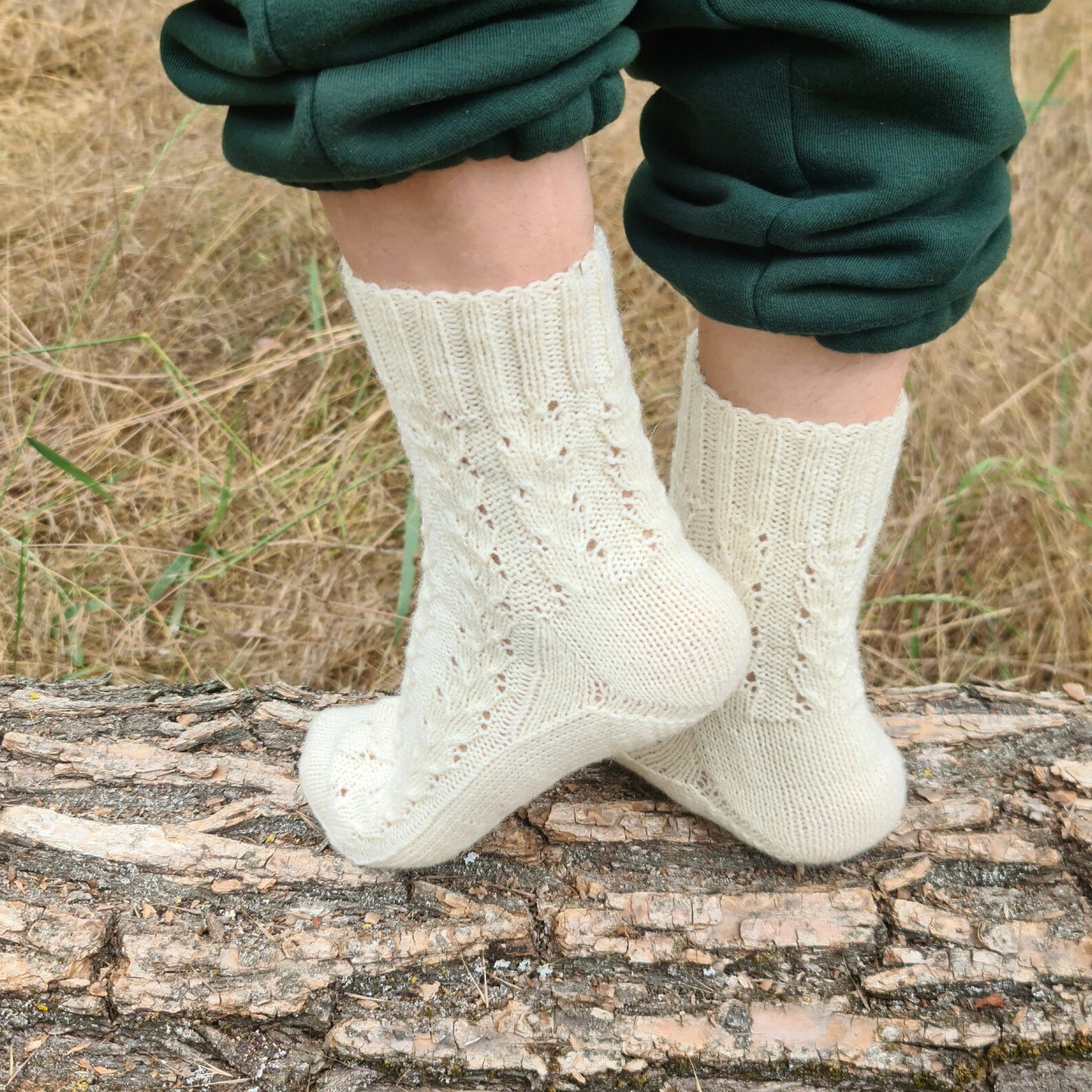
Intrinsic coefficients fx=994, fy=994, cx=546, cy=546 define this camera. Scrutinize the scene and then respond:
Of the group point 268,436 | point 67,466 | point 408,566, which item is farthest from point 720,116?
point 268,436

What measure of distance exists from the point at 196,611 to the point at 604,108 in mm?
985

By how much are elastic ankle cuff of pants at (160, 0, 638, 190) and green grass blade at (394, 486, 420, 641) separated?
777 millimetres

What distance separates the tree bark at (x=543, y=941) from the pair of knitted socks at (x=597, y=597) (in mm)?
53

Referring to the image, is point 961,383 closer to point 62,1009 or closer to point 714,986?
point 714,986

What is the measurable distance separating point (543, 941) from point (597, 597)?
0.30 meters

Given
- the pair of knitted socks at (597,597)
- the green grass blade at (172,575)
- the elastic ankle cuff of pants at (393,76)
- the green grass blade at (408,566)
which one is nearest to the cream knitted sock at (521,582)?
the pair of knitted socks at (597,597)

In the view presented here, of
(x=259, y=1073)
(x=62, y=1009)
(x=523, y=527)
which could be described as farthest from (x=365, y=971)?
(x=523, y=527)

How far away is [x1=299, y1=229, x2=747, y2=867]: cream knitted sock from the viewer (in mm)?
585

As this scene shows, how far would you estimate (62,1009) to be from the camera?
2.45ft

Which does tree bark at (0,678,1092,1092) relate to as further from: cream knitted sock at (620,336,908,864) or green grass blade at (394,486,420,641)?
green grass blade at (394,486,420,641)

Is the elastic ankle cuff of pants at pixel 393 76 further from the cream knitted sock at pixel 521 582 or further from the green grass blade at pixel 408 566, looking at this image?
the green grass blade at pixel 408 566

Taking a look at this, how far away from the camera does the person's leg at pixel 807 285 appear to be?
528 mm

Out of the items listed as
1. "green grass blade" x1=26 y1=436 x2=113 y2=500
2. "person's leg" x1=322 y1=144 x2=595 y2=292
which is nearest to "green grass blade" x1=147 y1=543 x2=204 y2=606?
"green grass blade" x1=26 y1=436 x2=113 y2=500

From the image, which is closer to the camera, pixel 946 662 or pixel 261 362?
pixel 946 662
